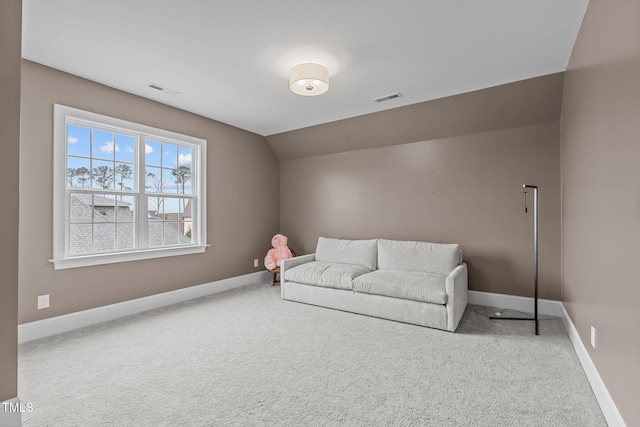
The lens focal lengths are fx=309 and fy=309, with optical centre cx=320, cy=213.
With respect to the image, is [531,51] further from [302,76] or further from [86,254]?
[86,254]

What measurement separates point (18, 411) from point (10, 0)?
2.18 metres

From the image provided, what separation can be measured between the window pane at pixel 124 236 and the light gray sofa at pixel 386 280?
1.97m

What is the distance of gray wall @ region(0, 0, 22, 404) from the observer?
1604mm

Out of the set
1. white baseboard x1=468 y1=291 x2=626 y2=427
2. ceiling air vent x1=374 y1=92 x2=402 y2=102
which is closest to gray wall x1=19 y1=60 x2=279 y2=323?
ceiling air vent x1=374 y1=92 x2=402 y2=102

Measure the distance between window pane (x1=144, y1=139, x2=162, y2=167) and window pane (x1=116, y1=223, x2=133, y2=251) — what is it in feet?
2.81

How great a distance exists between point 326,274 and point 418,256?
1.26 metres

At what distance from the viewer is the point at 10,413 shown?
1.61 metres

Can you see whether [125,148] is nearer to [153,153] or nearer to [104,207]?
[153,153]

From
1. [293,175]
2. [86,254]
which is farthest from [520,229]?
[86,254]

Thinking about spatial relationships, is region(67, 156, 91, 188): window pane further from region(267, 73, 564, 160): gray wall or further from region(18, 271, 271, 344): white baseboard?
region(267, 73, 564, 160): gray wall

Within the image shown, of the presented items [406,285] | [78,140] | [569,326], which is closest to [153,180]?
[78,140]

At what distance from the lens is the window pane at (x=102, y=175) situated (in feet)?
11.4

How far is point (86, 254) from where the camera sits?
3371mm

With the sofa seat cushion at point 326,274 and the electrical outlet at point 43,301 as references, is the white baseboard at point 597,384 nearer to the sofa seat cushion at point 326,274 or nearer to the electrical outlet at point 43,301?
the sofa seat cushion at point 326,274
